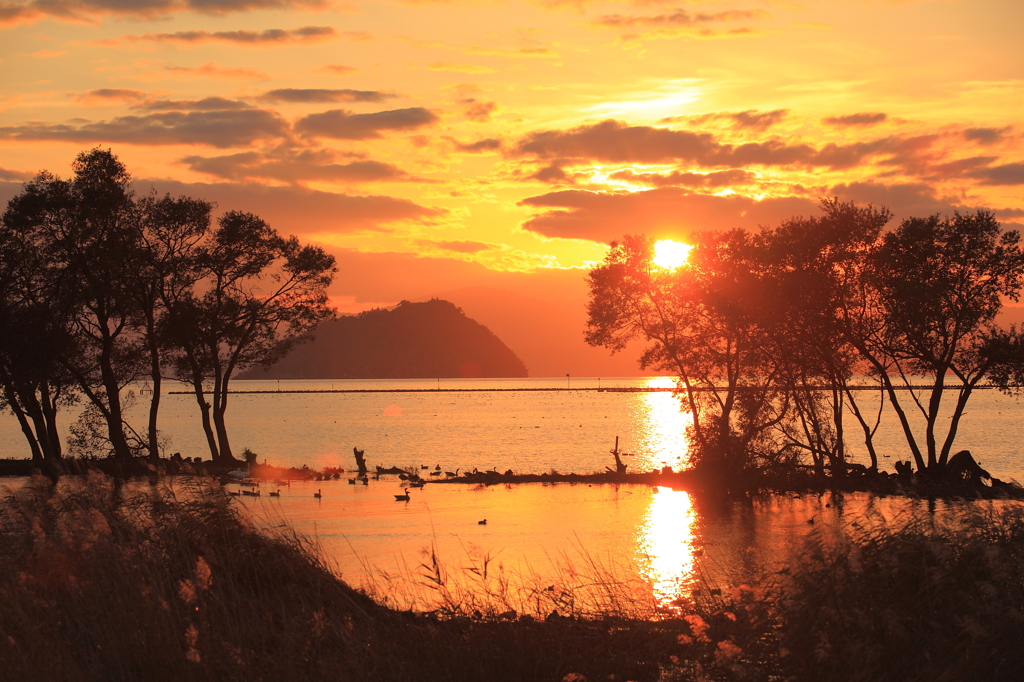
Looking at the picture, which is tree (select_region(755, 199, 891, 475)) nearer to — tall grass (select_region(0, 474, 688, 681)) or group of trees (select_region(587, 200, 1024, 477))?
group of trees (select_region(587, 200, 1024, 477))

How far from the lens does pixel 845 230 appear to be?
44.0 meters

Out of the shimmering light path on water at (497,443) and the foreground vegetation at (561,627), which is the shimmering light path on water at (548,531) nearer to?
the foreground vegetation at (561,627)

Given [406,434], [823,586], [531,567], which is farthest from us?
[406,434]

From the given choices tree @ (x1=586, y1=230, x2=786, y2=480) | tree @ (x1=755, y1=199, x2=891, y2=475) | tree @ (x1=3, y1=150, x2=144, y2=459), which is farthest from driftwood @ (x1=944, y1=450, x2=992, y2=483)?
tree @ (x1=3, y1=150, x2=144, y2=459)

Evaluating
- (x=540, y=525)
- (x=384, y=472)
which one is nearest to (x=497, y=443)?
(x=384, y=472)

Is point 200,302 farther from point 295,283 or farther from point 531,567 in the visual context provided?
point 531,567

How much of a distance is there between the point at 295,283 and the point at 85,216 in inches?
524

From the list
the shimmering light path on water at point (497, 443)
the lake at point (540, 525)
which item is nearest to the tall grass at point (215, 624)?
the lake at point (540, 525)

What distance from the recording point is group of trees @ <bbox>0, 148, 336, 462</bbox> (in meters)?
43.5

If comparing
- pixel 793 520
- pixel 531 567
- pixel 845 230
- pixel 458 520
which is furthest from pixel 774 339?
pixel 531 567

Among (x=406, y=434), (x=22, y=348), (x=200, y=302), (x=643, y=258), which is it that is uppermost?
(x=643, y=258)

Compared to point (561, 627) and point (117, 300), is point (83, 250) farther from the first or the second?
point (561, 627)

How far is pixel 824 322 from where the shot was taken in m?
44.2

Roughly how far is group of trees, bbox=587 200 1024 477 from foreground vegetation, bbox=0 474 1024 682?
3180 cm
